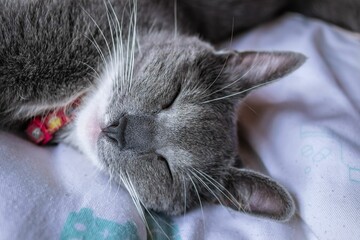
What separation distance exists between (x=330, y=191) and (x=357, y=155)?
0.15m

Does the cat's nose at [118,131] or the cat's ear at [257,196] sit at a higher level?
the cat's nose at [118,131]

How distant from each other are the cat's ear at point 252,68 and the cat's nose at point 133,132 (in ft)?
1.01

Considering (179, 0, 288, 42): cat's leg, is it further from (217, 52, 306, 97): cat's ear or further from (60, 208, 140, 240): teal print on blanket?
(60, 208, 140, 240): teal print on blanket

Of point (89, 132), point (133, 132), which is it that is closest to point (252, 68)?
point (133, 132)

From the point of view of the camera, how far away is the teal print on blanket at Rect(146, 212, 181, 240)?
3.87ft

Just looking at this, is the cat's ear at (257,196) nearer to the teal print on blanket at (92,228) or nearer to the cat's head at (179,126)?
the cat's head at (179,126)

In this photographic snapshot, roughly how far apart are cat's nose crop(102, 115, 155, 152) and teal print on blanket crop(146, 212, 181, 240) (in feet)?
0.72

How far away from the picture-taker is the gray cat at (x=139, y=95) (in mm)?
1202

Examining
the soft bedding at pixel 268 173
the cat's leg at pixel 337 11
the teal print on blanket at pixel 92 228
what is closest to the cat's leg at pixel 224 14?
the cat's leg at pixel 337 11

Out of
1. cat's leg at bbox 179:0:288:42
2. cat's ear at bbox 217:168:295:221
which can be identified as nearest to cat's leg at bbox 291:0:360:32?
cat's leg at bbox 179:0:288:42

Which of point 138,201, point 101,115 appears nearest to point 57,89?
point 101,115

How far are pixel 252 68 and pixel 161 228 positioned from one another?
1.93 ft

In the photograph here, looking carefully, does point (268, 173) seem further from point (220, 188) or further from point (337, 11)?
point (337, 11)

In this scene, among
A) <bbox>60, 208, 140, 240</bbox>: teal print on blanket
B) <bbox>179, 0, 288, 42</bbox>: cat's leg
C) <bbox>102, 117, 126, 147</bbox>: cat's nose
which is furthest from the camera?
<bbox>179, 0, 288, 42</bbox>: cat's leg
